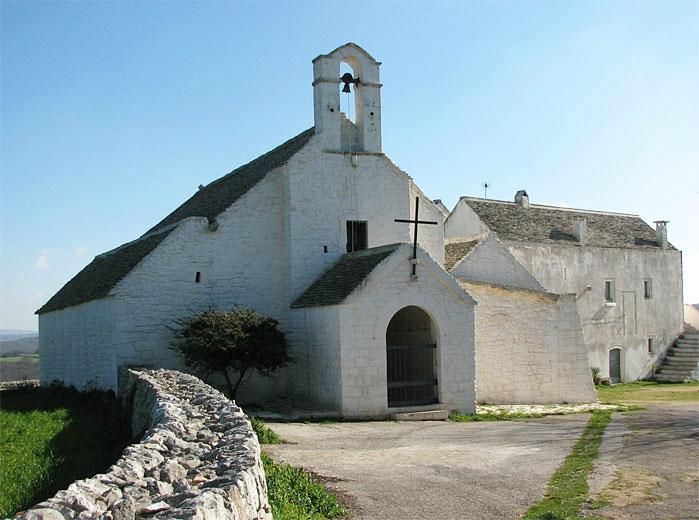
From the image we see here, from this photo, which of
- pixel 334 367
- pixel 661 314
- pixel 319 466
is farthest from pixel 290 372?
pixel 661 314

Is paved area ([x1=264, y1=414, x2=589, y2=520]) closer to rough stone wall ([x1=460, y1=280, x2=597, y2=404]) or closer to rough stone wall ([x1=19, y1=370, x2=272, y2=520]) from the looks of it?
rough stone wall ([x1=19, y1=370, x2=272, y2=520])

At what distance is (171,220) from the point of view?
29.1 metres

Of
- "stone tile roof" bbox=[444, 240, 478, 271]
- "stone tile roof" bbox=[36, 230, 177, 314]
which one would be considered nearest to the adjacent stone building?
"stone tile roof" bbox=[444, 240, 478, 271]

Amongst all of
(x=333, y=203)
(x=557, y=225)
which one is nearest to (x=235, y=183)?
(x=333, y=203)

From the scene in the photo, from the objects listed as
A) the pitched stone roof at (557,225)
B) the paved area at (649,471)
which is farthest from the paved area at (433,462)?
the pitched stone roof at (557,225)

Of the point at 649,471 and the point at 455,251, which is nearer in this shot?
the point at 649,471

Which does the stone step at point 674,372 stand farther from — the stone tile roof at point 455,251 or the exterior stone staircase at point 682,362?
the stone tile roof at point 455,251

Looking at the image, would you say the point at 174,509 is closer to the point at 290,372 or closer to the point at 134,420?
the point at 134,420

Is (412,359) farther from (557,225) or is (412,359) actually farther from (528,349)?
→ (557,225)

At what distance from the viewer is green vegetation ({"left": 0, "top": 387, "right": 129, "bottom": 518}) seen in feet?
33.3

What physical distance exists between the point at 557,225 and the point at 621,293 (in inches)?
186

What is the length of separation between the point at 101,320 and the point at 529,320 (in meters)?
12.6

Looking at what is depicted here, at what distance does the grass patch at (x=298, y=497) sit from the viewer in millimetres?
8625

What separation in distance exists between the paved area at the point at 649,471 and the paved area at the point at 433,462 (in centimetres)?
83
